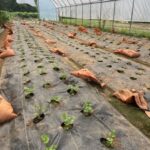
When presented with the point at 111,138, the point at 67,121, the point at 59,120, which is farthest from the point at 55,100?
the point at 111,138

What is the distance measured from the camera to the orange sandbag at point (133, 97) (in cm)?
356

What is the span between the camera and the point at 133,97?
3723mm

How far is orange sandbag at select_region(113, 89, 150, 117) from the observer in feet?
11.7

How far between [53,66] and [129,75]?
1.70 m

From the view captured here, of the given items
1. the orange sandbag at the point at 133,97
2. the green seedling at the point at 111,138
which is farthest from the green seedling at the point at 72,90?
the green seedling at the point at 111,138

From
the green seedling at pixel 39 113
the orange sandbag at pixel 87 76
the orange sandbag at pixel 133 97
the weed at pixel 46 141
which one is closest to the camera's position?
the weed at pixel 46 141

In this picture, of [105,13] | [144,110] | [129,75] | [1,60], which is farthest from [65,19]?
[144,110]

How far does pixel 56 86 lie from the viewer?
4.08 meters

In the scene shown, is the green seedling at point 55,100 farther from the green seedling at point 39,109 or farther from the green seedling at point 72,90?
the green seedling at point 72,90

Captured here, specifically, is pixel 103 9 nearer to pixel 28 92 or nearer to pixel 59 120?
pixel 28 92

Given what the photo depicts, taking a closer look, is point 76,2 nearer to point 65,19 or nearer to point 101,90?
point 65,19

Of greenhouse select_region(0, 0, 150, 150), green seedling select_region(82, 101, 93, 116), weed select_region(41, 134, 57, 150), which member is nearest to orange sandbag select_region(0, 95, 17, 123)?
greenhouse select_region(0, 0, 150, 150)

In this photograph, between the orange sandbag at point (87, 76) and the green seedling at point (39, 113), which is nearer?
the green seedling at point (39, 113)

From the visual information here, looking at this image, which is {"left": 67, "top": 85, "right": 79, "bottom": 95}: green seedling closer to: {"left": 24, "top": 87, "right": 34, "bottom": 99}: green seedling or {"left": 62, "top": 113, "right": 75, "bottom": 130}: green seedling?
{"left": 24, "top": 87, "right": 34, "bottom": 99}: green seedling
